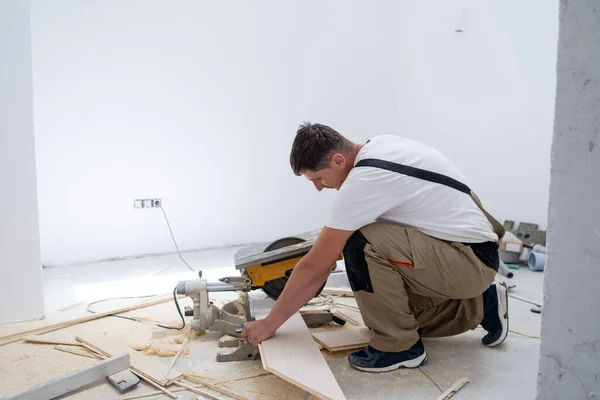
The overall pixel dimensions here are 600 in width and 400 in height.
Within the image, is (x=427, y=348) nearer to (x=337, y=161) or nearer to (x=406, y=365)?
(x=406, y=365)

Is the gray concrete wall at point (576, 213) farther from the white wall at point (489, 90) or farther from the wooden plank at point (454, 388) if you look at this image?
the white wall at point (489, 90)

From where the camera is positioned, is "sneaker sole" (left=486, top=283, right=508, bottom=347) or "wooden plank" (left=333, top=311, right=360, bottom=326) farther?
"wooden plank" (left=333, top=311, right=360, bottom=326)

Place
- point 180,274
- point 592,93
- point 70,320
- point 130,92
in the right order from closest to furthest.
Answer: point 592,93
point 70,320
point 180,274
point 130,92

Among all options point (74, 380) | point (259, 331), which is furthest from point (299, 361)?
point (74, 380)

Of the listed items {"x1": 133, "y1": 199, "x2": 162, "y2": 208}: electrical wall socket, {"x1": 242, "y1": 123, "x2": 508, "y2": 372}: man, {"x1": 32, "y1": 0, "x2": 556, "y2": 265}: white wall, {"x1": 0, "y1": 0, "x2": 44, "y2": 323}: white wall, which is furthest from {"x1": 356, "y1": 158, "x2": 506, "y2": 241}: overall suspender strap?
{"x1": 133, "y1": 199, "x2": 162, "y2": 208}: electrical wall socket

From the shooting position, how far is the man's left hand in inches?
76.2

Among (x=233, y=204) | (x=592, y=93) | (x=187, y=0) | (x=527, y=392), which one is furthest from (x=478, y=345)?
(x=187, y=0)

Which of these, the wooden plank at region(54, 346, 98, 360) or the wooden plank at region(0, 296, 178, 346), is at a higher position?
the wooden plank at region(54, 346, 98, 360)

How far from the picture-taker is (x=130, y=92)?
4020 millimetres

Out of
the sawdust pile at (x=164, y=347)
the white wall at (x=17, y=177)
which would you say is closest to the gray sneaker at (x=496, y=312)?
the sawdust pile at (x=164, y=347)

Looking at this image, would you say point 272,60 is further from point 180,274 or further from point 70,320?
point 70,320

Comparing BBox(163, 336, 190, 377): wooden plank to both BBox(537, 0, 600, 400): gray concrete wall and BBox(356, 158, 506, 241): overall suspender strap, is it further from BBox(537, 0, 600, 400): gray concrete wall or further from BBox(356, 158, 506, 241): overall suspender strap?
BBox(537, 0, 600, 400): gray concrete wall

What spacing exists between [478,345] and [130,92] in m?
3.20

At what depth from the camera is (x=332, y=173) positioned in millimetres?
2000
